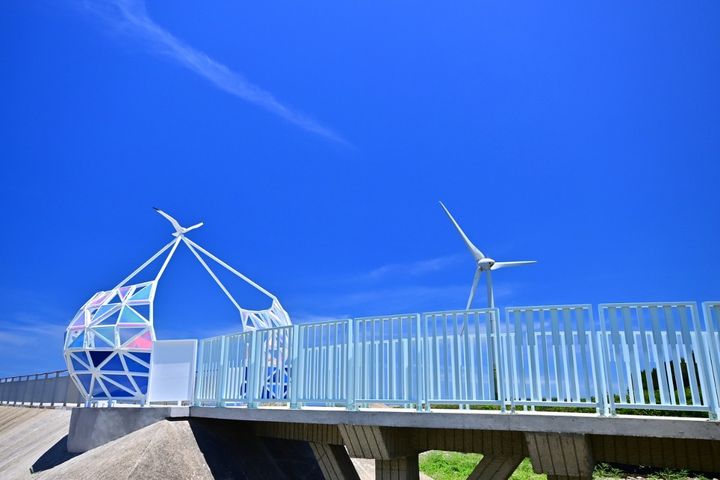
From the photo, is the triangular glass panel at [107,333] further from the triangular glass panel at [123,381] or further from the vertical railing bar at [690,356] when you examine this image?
the vertical railing bar at [690,356]

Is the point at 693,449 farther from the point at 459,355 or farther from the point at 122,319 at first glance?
the point at 122,319

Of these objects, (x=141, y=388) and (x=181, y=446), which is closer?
(x=181, y=446)

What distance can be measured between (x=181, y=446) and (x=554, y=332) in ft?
30.5

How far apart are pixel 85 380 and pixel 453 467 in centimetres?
1823

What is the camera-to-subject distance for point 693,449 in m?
7.65

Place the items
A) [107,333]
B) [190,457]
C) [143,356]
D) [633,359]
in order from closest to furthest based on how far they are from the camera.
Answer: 1. [633,359]
2. [190,457]
3. [143,356]
4. [107,333]

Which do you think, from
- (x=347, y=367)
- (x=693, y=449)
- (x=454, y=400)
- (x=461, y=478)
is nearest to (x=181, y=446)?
(x=347, y=367)

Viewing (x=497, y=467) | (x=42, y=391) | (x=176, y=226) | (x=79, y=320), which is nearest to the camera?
(x=497, y=467)

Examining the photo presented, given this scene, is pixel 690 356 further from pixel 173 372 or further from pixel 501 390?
pixel 173 372

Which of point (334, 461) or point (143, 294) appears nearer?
point (334, 461)

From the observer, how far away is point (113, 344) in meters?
19.2

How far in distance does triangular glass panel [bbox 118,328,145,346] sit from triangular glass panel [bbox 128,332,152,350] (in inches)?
7.5

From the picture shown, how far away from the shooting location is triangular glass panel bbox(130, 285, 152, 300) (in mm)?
20483

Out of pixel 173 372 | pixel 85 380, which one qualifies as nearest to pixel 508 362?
pixel 173 372
